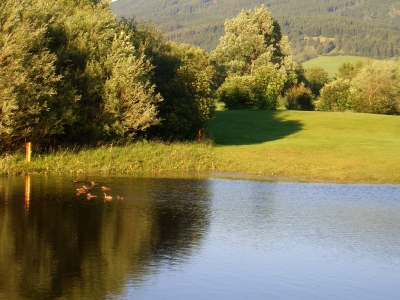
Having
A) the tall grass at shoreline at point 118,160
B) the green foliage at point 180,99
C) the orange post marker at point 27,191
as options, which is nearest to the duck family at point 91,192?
the orange post marker at point 27,191

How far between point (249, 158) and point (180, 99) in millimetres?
8852

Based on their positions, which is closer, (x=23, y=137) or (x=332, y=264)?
(x=332, y=264)

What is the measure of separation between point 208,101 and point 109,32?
34.9 feet

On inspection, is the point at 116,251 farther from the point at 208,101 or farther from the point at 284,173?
the point at 208,101

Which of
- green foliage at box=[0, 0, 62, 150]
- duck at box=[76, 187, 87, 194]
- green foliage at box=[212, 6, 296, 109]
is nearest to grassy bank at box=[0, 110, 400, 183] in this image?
green foliage at box=[0, 0, 62, 150]

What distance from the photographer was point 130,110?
40.0 meters

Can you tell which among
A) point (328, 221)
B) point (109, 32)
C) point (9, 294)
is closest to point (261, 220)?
point (328, 221)

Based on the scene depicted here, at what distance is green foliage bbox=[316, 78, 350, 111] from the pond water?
57.4m

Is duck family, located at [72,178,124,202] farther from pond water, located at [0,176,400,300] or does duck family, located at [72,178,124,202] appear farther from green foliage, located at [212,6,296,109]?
green foliage, located at [212,6,296,109]

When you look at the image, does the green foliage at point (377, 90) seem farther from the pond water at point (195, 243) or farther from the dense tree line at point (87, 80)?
the pond water at point (195, 243)

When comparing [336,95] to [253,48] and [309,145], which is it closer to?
[253,48]

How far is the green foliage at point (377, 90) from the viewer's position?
84.9 m

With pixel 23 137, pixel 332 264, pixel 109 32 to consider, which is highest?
pixel 109 32

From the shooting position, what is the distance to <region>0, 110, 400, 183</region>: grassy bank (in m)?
35.9
